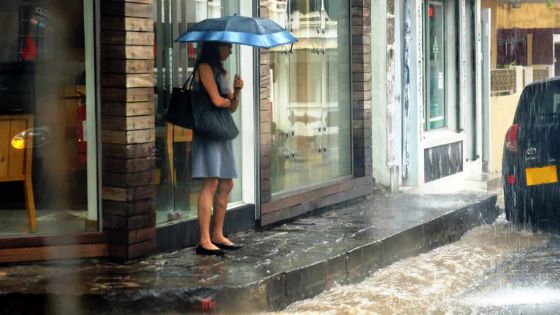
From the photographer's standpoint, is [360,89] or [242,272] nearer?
[242,272]

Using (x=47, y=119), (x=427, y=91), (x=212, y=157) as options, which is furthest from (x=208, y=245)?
(x=427, y=91)

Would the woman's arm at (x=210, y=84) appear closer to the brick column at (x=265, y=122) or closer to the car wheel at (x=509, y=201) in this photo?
the brick column at (x=265, y=122)

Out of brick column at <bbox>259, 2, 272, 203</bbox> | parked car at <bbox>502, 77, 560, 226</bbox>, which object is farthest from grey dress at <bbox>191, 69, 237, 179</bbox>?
Result: parked car at <bbox>502, 77, 560, 226</bbox>

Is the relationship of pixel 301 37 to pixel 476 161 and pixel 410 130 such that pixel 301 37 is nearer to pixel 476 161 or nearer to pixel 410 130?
pixel 410 130

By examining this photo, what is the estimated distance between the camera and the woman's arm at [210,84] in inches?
329

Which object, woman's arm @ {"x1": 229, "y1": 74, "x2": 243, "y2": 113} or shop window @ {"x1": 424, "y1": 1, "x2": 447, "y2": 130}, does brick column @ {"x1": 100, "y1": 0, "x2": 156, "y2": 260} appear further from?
shop window @ {"x1": 424, "y1": 1, "x2": 447, "y2": 130}

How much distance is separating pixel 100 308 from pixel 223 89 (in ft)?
7.28

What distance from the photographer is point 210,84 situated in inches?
329

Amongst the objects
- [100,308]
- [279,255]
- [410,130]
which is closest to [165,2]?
[279,255]

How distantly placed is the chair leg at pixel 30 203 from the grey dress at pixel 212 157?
4.28ft

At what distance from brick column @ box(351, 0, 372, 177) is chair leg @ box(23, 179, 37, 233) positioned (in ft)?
16.9

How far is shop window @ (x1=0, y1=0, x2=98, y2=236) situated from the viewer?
8.27 metres

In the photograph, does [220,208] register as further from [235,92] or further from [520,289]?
[520,289]

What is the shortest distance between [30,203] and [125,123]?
3.40 feet
